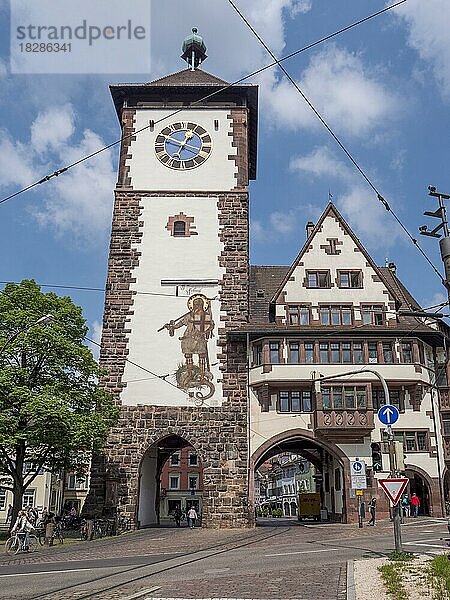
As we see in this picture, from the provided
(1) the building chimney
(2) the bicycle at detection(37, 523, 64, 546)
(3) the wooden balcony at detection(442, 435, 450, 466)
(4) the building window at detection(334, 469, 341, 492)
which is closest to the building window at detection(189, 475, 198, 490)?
(1) the building chimney

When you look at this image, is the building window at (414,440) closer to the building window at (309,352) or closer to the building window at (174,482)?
the building window at (309,352)

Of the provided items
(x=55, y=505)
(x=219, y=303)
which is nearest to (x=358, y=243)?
(x=219, y=303)

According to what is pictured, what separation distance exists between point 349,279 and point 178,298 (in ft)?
32.0

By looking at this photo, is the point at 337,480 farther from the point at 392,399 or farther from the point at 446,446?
the point at 446,446

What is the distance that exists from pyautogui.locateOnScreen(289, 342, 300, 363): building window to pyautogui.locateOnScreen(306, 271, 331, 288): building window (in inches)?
154

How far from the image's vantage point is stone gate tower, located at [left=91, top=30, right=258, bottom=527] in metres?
34.3

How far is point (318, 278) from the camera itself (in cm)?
3803

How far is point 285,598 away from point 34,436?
60.8ft

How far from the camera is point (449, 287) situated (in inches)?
537

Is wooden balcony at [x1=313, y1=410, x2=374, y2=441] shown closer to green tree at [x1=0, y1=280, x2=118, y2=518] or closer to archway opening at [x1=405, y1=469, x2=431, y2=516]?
archway opening at [x1=405, y1=469, x2=431, y2=516]

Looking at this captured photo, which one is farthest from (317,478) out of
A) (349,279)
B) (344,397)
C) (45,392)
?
(45,392)

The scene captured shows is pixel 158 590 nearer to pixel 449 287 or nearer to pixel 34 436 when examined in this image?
pixel 449 287

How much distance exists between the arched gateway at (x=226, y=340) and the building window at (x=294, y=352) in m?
0.08

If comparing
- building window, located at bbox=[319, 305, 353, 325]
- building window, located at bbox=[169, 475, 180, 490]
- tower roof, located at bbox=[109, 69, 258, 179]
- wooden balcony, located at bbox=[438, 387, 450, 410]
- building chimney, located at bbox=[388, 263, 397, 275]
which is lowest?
building window, located at bbox=[169, 475, 180, 490]
